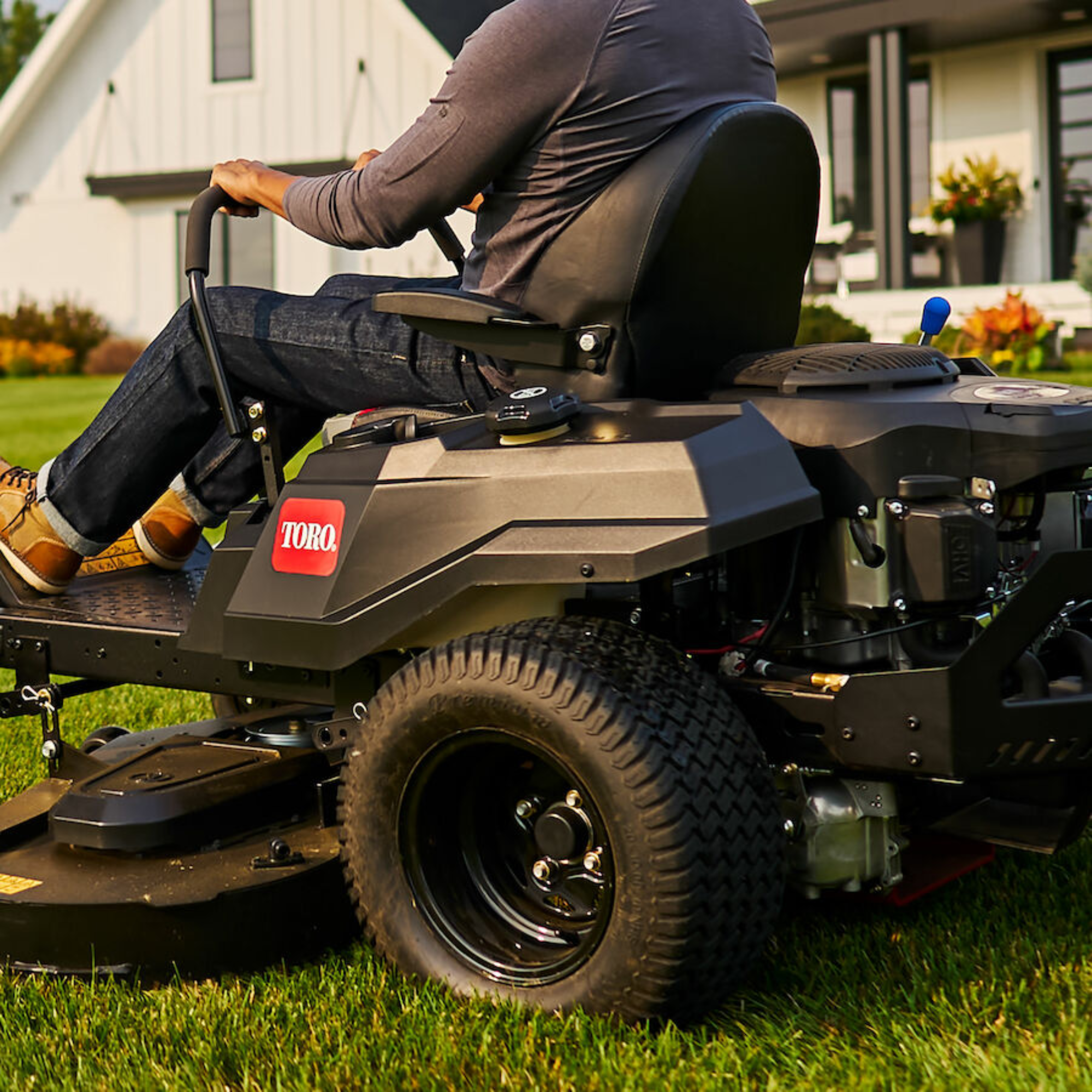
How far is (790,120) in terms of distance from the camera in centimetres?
240

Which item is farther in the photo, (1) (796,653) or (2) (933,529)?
(1) (796,653)

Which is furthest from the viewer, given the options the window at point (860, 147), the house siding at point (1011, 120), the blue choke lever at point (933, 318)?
the window at point (860, 147)

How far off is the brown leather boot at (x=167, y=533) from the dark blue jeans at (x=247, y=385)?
27 centimetres

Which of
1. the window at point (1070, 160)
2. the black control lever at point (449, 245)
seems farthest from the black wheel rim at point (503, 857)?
the window at point (1070, 160)

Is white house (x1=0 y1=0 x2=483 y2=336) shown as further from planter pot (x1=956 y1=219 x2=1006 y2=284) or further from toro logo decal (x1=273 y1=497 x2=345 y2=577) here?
toro logo decal (x1=273 y1=497 x2=345 y2=577)

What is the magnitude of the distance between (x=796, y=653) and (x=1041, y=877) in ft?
2.47

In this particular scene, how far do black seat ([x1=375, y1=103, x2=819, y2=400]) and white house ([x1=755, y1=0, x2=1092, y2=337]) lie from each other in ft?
32.1

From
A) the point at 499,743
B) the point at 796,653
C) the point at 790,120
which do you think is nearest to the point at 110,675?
the point at 499,743

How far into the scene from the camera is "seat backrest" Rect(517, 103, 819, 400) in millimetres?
2295

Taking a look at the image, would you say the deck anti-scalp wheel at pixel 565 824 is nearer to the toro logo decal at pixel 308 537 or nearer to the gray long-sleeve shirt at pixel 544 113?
the toro logo decal at pixel 308 537

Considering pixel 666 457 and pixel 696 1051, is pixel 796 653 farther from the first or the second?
pixel 696 1051

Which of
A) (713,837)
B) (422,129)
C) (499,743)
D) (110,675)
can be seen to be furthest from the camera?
(110,675)

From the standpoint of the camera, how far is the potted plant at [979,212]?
13062 mm

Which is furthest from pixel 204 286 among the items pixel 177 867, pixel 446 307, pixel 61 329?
pixel 61 329
